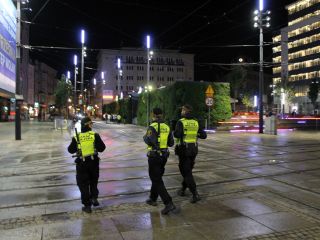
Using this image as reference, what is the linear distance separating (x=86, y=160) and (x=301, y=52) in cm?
11342

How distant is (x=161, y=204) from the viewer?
7.84 m

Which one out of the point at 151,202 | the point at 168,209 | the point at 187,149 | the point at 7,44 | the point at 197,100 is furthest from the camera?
the point at 7,44

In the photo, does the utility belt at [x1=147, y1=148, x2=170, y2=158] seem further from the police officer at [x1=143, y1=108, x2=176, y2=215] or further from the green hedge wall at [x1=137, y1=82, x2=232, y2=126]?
the green hedge wall at [x1=137, y1=82, x2=232, y2=126]

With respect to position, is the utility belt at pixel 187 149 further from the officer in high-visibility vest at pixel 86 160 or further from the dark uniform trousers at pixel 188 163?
the officer in high-visibility vest at pixel 86 160

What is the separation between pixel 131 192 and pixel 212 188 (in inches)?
71.1

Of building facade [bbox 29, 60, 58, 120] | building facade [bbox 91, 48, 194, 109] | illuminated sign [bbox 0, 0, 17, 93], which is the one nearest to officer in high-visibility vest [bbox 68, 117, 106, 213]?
illuminated sign [bbox 0, 0, 17, 93]

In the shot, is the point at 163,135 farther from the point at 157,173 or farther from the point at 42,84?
the point at 42,84

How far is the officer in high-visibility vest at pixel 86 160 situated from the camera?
283 inches

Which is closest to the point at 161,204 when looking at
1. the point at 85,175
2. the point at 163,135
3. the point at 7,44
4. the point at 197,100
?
the point at 163,135

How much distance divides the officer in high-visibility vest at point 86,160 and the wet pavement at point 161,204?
1.02 ft

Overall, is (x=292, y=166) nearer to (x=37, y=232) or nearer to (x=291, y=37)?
(x=37, y=232)

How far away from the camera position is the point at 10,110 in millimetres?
64812

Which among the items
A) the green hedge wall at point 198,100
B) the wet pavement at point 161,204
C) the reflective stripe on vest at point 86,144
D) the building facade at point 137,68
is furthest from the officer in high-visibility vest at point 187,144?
the building facade at point 137,68

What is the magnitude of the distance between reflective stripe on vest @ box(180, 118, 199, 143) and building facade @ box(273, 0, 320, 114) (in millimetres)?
96348
